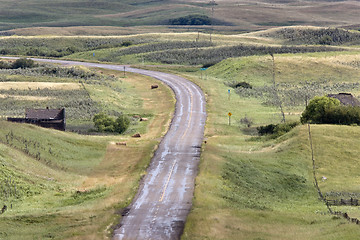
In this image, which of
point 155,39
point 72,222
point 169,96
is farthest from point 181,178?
point 155,39

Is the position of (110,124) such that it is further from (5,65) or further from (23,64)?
(5,65)

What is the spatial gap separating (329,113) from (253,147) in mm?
9289

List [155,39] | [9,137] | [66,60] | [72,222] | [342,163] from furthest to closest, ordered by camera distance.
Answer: [155,39], [66,60], [342,163], [9,137], [72,222]

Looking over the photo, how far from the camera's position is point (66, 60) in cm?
13538

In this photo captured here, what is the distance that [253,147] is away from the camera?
186 feet

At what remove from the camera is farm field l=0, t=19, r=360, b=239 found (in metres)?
34.3

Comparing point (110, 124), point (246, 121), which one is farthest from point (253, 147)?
point (110, 124)

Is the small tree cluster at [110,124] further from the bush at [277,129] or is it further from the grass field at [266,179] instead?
the bush at [277,129]

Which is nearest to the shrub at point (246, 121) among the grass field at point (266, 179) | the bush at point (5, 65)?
the grass field at point (266, 179)

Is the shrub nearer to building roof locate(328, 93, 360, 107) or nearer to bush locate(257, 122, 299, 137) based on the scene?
bush locate(257, 122, 299, 137)

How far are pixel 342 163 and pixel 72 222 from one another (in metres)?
25.2

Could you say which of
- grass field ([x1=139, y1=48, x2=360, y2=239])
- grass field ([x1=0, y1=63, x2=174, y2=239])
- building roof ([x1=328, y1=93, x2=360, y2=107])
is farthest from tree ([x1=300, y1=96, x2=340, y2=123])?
grass field ([x1=0, y1=63, x2=174, y2=239])

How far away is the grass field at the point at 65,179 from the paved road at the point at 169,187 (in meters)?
0.82

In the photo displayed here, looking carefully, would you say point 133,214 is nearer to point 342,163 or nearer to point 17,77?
point 342,163
